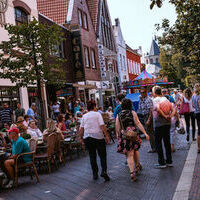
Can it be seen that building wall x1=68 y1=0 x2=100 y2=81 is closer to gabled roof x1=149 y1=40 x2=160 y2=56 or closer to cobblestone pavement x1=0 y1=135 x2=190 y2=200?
cobblestone pavement x1=0 y1=135 x2=190 y2=200

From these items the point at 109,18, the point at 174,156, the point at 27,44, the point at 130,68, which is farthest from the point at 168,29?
the point at 130,68

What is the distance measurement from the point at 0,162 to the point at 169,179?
3.84 m

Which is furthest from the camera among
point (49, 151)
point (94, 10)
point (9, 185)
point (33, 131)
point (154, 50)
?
point (154, 50)

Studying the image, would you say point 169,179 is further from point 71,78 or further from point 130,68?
point 130,68

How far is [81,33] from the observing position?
90.5ft

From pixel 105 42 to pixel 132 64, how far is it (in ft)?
54.2

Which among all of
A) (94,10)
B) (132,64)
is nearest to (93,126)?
(94,10)

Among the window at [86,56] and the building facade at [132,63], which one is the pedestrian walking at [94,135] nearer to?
the window at [86,56]

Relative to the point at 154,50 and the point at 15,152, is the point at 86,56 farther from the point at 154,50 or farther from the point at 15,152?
the point at 154,50

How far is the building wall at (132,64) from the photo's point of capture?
167 ft

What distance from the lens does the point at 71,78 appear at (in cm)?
2662

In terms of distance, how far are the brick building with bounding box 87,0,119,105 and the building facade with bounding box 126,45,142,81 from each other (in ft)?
26.3

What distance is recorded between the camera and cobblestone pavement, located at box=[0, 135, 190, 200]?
19.6 ft

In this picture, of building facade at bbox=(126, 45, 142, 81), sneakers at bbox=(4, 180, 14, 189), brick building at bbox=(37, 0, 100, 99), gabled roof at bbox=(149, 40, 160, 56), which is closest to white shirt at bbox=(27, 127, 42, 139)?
sneakers at bbox=(4, 180, 14, 189)
